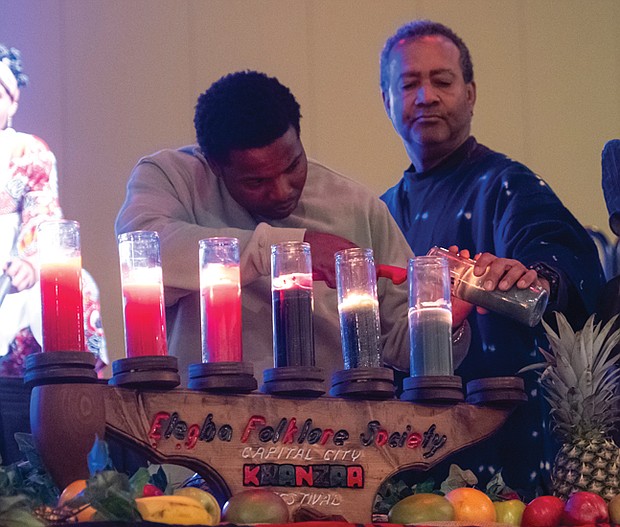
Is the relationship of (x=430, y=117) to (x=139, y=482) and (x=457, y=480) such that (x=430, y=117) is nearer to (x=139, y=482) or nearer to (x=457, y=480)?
(x=457, y=480)

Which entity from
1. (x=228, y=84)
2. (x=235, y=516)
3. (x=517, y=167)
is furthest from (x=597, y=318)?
(x=235, y=516)

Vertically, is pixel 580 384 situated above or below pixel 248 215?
below

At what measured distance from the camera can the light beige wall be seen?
2859mm

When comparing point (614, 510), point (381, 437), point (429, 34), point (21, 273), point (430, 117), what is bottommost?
point (614, 510)

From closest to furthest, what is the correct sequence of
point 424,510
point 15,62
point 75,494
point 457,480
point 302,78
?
point 75,494
point 424,510
point 457,480
point 15,62
point 302,78

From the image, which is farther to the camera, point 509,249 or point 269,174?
point 509,249

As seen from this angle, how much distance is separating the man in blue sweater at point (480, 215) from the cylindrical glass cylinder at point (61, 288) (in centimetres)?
96

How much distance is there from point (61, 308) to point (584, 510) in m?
0.69

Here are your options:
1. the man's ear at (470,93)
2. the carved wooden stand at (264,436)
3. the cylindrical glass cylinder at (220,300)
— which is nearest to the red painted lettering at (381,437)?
the carved wooden stand at (264,436)

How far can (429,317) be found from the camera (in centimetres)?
163

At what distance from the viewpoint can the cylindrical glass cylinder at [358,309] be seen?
1618 mm

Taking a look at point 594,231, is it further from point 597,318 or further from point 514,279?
point 514,279

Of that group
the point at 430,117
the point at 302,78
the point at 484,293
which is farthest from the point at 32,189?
the point at 484,293

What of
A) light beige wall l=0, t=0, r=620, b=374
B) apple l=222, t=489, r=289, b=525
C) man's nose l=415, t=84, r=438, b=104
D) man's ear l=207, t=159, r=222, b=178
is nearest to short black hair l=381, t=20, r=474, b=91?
man's nose l=415, t=84, r=438, b=104
